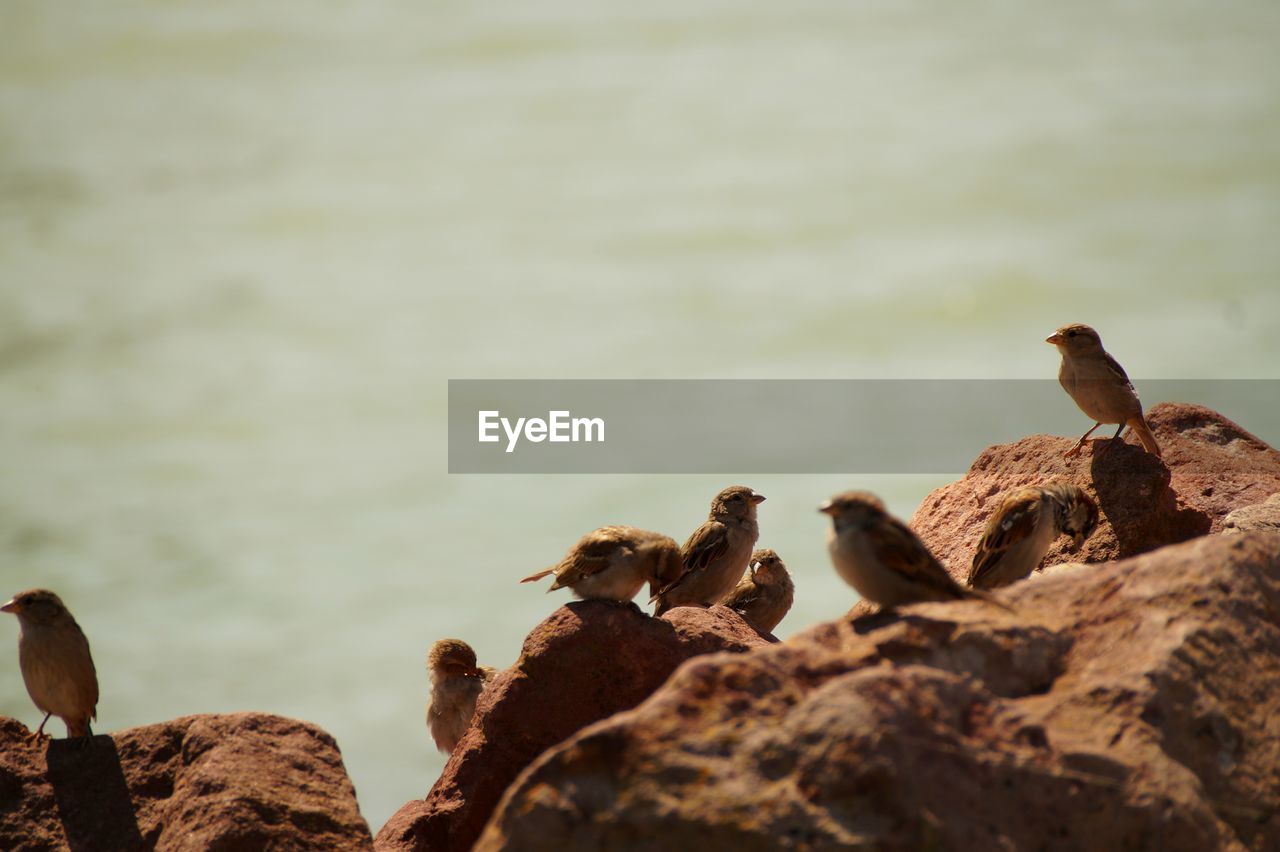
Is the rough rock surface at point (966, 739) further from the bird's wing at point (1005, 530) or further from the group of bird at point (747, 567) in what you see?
the bird's wing at point (1005, 530)

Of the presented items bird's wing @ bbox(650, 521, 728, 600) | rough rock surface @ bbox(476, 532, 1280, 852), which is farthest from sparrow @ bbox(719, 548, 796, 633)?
rough rock surface @ bbox(476, 532, 1280, 852)

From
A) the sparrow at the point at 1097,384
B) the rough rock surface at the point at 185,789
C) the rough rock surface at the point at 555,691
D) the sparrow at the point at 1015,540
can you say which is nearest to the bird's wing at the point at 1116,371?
the sparrow at the point at 1097,384

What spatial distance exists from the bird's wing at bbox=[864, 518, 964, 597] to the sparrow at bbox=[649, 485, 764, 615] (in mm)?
3728

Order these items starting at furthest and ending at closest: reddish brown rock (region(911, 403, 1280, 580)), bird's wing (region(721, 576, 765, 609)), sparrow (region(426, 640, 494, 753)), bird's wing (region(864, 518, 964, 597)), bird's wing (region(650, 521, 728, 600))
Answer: sparrow (region(426, 640, 494, 753)) → bird's wing (region(721, 576, 765, 609)) → bird's wing (region(650, 521, 728, 600)) → reddish brown rock (region(911, 403, 1280, 580)) → bird's wing (region(864, 518, 964, 597))

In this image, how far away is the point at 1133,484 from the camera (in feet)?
31.7

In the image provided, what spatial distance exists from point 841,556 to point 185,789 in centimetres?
337

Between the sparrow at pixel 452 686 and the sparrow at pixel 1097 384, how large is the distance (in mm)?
Result: 4545

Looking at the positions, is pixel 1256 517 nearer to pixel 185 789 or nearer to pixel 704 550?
pixel 704 550

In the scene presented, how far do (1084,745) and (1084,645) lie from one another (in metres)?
0.65

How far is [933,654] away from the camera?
5418 millimetres

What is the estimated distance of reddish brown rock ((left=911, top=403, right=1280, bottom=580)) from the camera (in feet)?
31.3

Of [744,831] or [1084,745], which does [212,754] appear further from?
[1084,745]

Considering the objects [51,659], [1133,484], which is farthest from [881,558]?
[51,659]

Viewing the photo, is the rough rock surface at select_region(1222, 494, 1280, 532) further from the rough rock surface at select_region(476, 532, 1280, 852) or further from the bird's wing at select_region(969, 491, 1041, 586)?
the rough rock surface at select_region(476, 532, 1280, 852)
